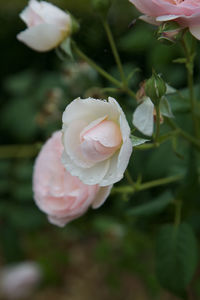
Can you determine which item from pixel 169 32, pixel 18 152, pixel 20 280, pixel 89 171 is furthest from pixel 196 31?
pixel 20 280

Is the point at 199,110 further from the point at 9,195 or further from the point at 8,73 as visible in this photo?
the point at 8,73

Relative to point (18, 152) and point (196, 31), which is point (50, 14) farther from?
point (18, 152)

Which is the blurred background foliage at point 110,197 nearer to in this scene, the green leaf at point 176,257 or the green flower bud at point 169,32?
the green leaf at point 176,257

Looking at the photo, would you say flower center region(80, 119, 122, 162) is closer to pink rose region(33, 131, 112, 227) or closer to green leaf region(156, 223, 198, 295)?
pink rose region(33, 131, 112, 227)

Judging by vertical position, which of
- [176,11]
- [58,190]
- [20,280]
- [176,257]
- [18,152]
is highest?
[176,11]

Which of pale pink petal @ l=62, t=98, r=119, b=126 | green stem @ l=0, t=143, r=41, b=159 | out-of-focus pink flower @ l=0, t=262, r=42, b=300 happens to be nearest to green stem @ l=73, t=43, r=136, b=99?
pale pink petal @ l=62, t=98, r=119, b=126

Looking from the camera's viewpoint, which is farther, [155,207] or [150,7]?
[155,207]
